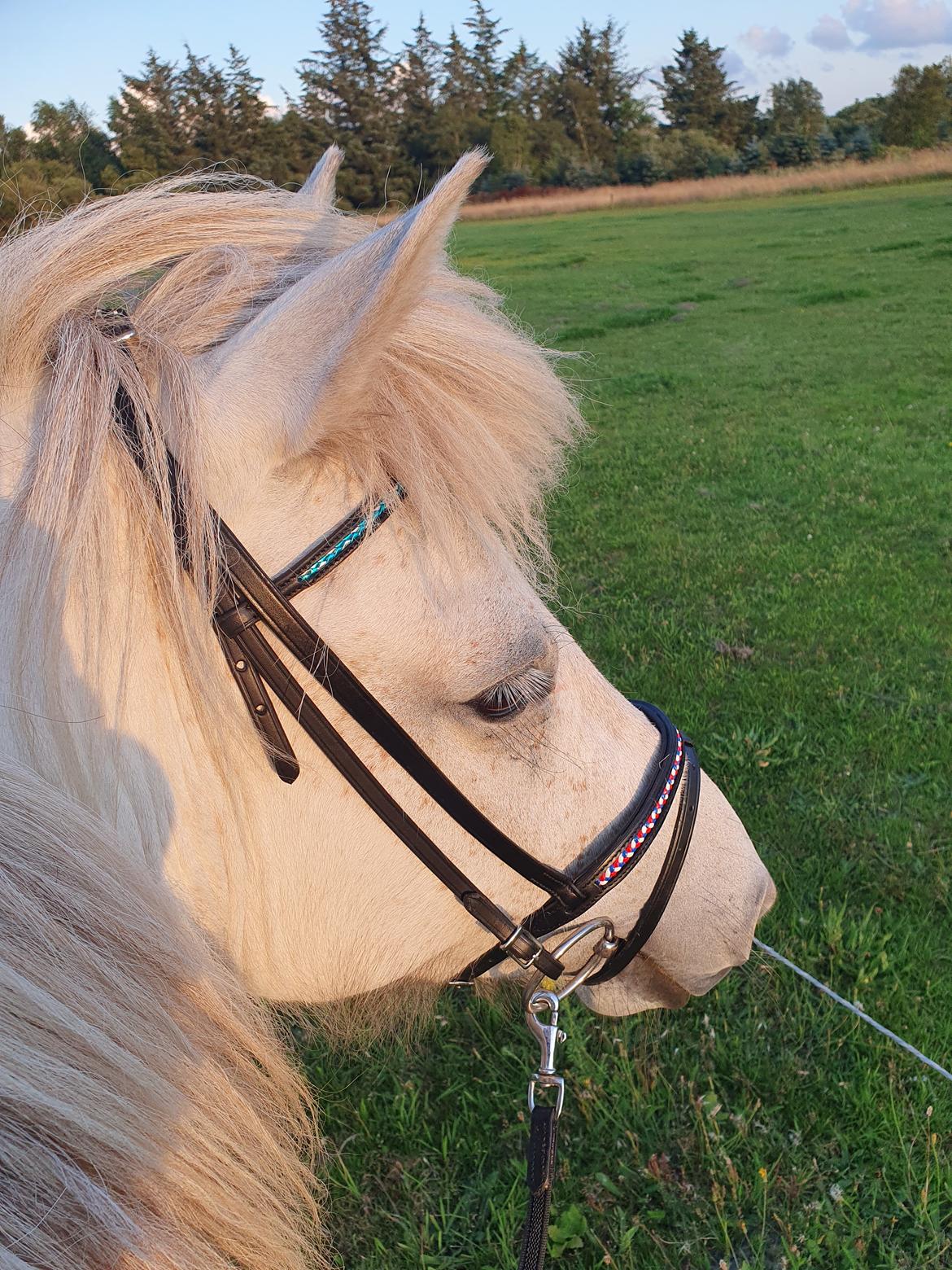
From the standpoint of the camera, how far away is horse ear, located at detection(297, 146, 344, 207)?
1639mm

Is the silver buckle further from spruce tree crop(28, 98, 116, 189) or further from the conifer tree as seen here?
the conifer tree

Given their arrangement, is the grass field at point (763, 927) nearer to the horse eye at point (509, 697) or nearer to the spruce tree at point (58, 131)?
the horse eye at point (509, 697)

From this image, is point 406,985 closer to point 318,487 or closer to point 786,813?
point 318,487

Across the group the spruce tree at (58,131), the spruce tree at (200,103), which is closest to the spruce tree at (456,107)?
the spruce tree at (200,103)

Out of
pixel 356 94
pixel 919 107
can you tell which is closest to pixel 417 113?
pixel 356 94

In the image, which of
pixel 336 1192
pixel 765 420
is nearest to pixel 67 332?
pixel 336 1192

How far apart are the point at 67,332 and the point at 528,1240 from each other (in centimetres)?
138

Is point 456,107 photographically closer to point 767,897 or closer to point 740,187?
point 740,187

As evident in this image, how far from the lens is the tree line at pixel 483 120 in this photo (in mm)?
8812

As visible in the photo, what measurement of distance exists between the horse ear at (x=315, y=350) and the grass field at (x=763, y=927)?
86 cm

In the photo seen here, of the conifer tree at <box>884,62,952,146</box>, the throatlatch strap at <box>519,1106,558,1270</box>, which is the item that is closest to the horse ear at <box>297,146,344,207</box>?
the throatlatch strap at <box>519,1106,558,1270</box>

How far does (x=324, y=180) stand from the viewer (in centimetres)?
169

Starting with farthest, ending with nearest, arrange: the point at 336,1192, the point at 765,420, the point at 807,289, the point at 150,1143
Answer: the point at 807,289 < the point at 765,420 < the point at 336,1192 < the point at 150,1143

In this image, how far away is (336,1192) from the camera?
2.11 m
